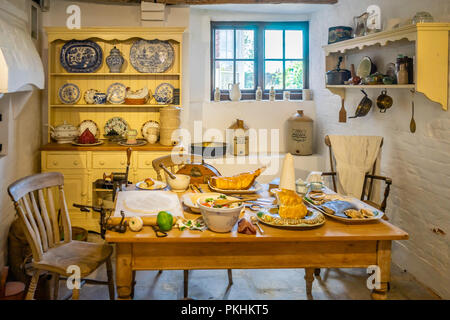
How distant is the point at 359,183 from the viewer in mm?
3869

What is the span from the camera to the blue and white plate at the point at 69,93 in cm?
501

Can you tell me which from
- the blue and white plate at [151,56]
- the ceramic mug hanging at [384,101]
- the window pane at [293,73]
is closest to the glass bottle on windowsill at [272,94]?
the window pane at [293,73]

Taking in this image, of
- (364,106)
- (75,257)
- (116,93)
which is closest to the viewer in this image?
(75,257)

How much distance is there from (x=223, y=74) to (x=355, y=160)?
7.98 feet

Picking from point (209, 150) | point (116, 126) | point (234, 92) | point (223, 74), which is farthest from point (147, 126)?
point (223, 74)

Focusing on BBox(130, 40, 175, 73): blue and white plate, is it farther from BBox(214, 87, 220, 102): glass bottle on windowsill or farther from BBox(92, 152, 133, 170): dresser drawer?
BBox(92, 152, 133, 170): dresser drawer

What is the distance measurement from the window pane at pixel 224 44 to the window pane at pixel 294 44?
0.71 m

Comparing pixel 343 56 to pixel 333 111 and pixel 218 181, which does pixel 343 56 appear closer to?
pixel 333 111

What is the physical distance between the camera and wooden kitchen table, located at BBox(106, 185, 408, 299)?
208 cm

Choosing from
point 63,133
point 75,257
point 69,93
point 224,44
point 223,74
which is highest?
point 224,44

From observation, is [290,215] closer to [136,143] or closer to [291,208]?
[291,208]

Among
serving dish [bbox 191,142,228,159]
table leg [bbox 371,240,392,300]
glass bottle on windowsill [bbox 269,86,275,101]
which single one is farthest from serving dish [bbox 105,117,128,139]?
table leg [bbox 371,240,392,300]

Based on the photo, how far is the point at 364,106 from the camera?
4.23 meters
